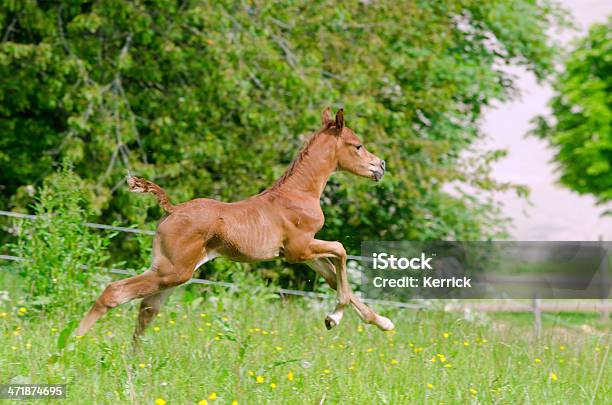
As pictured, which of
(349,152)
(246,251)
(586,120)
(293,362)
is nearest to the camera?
(246,251)

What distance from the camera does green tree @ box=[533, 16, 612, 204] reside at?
3216cm

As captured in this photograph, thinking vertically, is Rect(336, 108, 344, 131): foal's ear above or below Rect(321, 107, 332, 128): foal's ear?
below

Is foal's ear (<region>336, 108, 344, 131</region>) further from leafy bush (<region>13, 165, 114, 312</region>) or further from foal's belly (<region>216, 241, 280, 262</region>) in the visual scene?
leafy bush (<region>13, 165, 114, 312</region>)

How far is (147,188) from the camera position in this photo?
19.2 feet

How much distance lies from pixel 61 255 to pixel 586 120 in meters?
28.4

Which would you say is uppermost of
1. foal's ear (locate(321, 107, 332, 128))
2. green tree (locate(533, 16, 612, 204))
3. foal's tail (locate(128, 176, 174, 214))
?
green tree (locate(533, 16, 612, 204))

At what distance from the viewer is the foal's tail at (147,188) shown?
580cm

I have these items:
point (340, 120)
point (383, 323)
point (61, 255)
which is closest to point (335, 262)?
point (383, 323)

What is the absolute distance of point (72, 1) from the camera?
13.7 m

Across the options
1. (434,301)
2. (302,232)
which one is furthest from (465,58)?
(302,232)

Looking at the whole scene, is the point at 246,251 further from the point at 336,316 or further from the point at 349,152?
the point at 349,152

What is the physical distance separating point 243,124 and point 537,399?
9916mm

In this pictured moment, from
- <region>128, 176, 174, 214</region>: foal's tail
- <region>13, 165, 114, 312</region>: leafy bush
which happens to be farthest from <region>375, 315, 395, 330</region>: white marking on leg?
<region>13, 165, 114, 312</region>: leafy bush

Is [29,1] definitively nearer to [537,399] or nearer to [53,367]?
[53,367]
